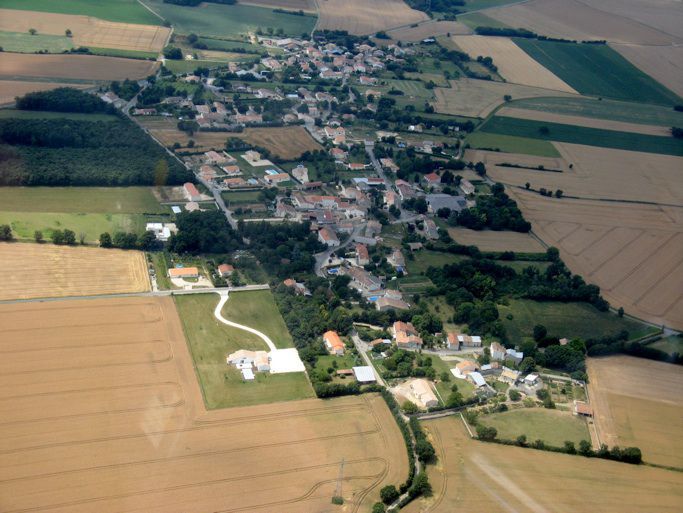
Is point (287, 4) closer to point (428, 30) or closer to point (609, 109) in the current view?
point (428, 30)

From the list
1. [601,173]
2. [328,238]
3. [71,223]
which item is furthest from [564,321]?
[71,223]

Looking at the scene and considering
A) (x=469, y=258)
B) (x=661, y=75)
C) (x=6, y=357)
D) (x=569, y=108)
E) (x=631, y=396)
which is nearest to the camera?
(x=6, y=357)

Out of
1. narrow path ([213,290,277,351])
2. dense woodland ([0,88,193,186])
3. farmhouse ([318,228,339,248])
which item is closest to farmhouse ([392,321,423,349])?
narrow path ([213,290,277,351])

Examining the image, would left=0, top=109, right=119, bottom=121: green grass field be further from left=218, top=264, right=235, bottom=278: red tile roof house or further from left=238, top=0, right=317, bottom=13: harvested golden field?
left=238, top=0, right=317, bottom=13: harvested golden field

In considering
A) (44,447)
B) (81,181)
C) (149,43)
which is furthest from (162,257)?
(149,43)

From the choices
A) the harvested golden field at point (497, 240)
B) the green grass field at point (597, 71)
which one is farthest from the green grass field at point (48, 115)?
the green grass field at point (597, 71)

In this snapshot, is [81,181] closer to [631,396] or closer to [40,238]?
[40,238]
